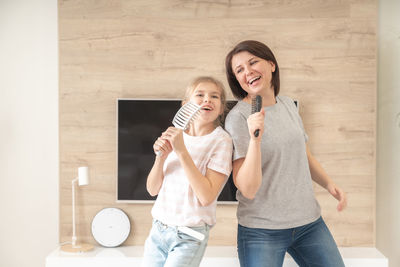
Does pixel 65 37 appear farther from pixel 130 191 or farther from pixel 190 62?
pixel 130 191

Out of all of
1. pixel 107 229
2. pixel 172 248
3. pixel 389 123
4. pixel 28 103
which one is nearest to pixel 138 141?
pixel 107 229

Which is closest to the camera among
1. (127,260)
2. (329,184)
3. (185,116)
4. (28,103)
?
(185,116)

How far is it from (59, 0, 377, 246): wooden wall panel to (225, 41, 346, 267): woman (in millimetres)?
1123

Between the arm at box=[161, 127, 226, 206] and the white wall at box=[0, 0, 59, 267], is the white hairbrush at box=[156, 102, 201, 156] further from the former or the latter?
the white wall at box=[0, 0, 59, 267]

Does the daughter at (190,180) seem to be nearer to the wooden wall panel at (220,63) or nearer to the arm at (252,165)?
the arm at (252,165)

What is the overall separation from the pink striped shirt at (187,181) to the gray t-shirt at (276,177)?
5 cm

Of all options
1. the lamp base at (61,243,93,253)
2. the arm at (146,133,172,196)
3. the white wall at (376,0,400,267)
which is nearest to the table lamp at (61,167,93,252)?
the lamp base at (61,243,93,253)

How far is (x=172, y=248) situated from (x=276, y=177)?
1.50 ft

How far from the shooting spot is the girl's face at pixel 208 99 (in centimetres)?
142

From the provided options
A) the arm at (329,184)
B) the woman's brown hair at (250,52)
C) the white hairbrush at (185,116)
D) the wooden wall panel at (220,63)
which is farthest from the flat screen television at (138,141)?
the white hairbrush at (185,116)

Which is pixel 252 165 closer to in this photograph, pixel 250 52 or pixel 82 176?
pixel 250 52

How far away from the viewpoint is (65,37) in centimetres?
258

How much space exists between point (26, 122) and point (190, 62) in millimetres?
1240

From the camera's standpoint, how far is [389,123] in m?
2.59
